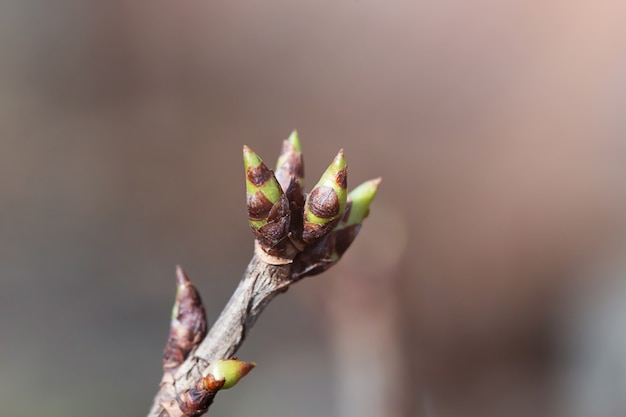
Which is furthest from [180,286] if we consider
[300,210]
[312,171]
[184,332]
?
A: [312,171]

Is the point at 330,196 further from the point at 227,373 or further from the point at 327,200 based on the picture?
the point at 227,373

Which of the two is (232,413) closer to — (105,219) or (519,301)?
(105,219)

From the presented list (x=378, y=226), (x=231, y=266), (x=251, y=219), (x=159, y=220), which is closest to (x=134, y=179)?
(x=159, y=220)

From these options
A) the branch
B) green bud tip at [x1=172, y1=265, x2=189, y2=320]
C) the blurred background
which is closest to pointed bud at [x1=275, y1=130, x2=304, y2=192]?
the branch

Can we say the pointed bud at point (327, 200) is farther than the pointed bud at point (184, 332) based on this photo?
No

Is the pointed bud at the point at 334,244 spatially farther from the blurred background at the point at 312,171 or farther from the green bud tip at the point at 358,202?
the blurred background at the point at 312,171

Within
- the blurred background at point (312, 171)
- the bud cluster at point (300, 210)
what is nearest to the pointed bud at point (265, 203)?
the bud cluster at point (300, 210)

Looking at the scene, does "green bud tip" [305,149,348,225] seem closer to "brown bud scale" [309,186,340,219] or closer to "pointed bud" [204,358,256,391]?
"brown bud scale" [309,186,340,219]
